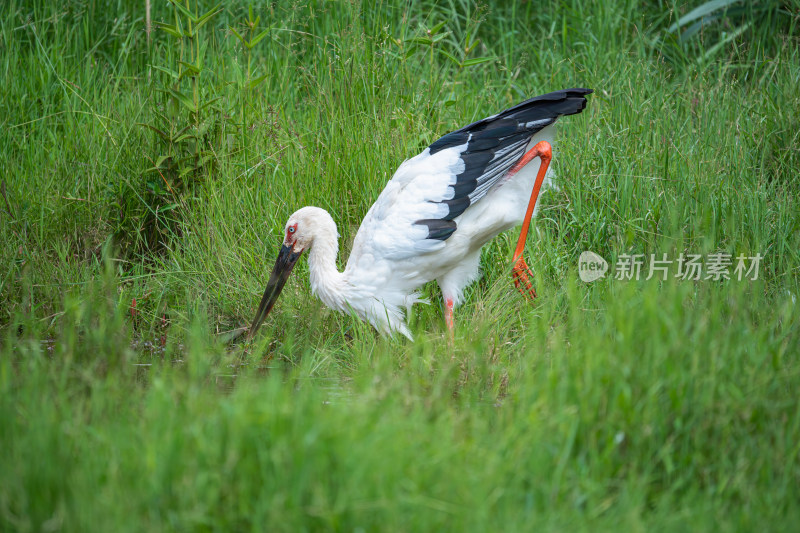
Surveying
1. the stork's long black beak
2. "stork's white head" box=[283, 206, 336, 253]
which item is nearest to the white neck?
"stork's white head" box=[283, 206, 336, 253]

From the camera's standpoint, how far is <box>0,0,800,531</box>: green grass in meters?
2.22

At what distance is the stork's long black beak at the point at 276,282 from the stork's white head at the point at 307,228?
0.15 ft

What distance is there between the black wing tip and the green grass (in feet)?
1.54

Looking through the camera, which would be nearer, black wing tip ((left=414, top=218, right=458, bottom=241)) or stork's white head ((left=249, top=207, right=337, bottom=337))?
black wing tip ((left=414, top=218, right=458, bottom=241))

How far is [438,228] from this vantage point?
4.30 meters

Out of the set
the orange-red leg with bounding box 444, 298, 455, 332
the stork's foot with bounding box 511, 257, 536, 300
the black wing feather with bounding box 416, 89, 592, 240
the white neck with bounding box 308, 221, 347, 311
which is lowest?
the orange-red leg with bounding box 444, 298, 455, 332

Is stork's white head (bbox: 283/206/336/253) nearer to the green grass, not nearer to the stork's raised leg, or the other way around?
the green grass

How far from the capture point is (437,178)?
14.6 ft

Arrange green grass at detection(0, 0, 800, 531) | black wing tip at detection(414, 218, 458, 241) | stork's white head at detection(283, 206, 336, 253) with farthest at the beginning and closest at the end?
stork's white head at detection(283, 206, 336, 253) → black wing tip at detection(414, 218, 458, 241) → green grass at detection(0, 0, 800, 531)

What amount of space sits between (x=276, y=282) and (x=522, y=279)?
4.63 feet

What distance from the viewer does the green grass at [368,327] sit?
222 centimetres

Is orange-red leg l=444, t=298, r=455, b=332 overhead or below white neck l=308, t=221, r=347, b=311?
below

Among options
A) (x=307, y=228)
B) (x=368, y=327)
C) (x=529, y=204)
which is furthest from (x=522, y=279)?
(x=307, y=228)

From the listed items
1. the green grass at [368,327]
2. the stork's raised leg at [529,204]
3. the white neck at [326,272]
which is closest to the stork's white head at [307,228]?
the white neck at [326,272]
